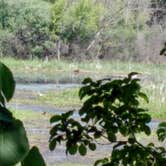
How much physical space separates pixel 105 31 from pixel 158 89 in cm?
1083

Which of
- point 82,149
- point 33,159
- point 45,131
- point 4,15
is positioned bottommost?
point 45,131

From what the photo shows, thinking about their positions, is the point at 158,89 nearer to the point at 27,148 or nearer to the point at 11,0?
the point at 11,0

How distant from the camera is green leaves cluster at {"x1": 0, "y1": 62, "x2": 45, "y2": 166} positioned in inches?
11.4

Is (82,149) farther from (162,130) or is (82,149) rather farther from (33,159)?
(33,159)

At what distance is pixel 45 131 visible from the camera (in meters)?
8.79

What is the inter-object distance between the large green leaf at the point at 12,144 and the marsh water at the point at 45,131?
5943 mm

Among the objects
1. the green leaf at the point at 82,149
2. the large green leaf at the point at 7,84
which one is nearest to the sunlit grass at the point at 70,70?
the green leaf at the point at 82,149

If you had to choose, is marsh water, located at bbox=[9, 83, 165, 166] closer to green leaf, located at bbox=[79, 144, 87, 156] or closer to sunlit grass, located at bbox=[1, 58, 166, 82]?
sunlit grass, located at bbox=[1, 58, 166, 82]

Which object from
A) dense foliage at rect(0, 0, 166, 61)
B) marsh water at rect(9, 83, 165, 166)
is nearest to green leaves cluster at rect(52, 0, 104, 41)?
dense foliage at rect(0, 0, 166, 61)

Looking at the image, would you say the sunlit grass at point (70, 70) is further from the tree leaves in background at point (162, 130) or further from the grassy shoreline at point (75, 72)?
the tree leaves in background at point (162, 130)

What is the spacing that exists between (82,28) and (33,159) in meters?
23.0

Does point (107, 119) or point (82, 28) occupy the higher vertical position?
point (107, 119)

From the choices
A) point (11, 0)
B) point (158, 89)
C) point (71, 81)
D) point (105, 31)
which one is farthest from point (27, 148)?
point (105, 31)

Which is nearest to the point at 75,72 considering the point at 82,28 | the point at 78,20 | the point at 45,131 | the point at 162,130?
A: the point at 78,20
